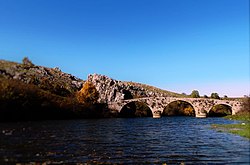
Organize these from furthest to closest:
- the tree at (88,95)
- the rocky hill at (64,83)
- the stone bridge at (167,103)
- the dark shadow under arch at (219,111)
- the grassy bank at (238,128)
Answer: the dark shadow under arch at (219,111) < the rocky hill at (64,83) < the tree at (88,95) < the stone bridge at (167,103) < the grassy bank at (238,128)

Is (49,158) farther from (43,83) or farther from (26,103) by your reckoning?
(43,83)

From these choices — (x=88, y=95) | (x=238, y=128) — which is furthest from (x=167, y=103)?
(x=238, y=128)

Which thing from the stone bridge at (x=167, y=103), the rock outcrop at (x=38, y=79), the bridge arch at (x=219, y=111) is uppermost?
the rock outcrop at (x=38, y=79)

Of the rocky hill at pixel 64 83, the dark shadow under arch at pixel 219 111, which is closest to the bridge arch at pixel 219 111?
the dark shadow under arch at pixel 219 111

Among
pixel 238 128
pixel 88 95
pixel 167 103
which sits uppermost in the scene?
pixel 88 95

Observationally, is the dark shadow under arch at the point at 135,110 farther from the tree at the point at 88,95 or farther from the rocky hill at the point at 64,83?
the tree at the point at 88,95

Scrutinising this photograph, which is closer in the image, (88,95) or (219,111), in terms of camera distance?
(88,95)

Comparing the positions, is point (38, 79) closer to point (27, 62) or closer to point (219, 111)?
point (27, 62)

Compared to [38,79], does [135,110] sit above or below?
below

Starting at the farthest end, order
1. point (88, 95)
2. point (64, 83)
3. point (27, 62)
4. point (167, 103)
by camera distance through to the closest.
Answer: point (27, 62) → point (64, 83) → point (167, 103) → point (88, 95)

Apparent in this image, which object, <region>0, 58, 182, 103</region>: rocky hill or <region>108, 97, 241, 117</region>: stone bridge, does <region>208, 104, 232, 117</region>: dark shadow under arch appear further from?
<region>0, 58, 182, 103</region>: rocky hill

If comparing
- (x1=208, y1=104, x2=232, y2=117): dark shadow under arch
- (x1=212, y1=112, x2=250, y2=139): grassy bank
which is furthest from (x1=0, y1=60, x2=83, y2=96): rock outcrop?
(x1=212, y1=112, x2=250, y2=139): grassy bank

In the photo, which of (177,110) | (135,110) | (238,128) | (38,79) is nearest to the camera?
(238,128)

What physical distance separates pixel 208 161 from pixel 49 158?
48.4 ft
